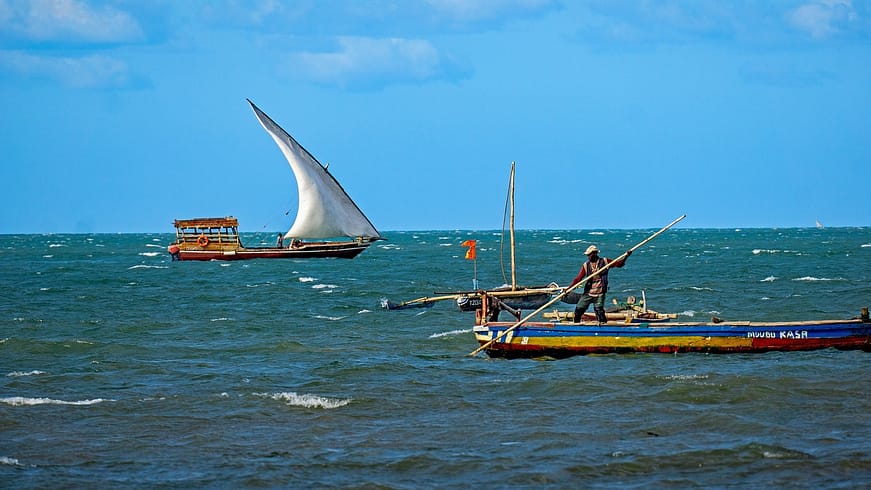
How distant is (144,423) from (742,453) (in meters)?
8.79

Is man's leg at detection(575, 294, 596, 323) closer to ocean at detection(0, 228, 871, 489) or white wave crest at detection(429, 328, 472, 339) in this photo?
ocean at detection(0, 228, 871, 489)

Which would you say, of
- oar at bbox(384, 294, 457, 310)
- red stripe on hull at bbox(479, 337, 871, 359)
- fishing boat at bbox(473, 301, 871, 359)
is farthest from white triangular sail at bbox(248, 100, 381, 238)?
fishing boat at bbox(473, 301, 871, 359)

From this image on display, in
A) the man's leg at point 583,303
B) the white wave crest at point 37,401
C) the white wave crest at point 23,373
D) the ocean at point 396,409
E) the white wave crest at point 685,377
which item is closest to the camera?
the ocean at point 396,409

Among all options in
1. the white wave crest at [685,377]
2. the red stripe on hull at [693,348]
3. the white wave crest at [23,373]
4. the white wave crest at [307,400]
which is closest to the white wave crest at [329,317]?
the red stripe on hull at [693,348]

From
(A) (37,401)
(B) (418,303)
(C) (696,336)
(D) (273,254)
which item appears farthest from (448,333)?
(D) (273,254)

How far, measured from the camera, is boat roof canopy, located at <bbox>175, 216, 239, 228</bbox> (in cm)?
7319

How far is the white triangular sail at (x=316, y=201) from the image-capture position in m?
66.8

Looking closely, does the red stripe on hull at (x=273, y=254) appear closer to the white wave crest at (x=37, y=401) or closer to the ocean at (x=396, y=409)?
the ocean at (x=396, y=409)

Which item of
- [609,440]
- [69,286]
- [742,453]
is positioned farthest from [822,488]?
[69,286]

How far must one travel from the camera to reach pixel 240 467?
43.8 ft

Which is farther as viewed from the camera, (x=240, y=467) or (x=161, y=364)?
(x=161, y=364)

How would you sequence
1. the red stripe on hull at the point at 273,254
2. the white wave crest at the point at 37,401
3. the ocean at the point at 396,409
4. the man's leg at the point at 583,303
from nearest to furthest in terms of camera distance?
the ocean at the point at 396,409
the white wave crest at the point at 37,401
the man's leg at the point at 583,303
the red stripe on hull at the point at 273,254

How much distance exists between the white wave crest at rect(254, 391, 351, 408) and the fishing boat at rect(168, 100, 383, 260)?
4926 centimetres

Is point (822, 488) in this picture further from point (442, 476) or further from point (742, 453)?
point (442, 476)
